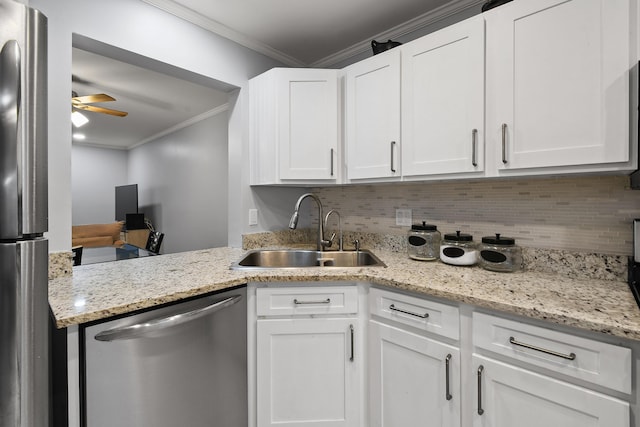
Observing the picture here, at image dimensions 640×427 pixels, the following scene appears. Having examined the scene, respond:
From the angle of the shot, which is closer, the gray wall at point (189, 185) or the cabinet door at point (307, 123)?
the cabinet door at point (307, 123)

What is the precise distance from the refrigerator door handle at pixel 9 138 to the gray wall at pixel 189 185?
135 inches

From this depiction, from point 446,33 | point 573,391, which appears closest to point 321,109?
point 446,33

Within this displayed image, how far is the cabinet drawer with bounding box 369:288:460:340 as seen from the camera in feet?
3.80

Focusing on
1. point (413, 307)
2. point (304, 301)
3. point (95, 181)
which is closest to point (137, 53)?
point (304, 301)

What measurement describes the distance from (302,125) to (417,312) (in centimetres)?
130

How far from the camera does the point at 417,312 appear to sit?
4.11 feet

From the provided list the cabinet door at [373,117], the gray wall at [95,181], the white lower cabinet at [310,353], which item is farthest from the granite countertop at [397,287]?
the gray wall at [95,181]

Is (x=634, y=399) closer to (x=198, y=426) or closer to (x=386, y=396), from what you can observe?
(x=386, y=396)

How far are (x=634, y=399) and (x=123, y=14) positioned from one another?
99.3 inches

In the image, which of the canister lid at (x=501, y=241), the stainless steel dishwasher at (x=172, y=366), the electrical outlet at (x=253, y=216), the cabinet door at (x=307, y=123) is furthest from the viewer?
the electrical outlet at (x=253, y=216)

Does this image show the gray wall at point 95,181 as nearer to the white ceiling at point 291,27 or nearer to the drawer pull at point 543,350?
the white ceiling at point 291,27

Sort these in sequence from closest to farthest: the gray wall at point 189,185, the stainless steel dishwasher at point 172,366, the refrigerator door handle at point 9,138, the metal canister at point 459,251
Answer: the refrigerator door handle at point 9,138 < the stainless steel dishwasher at point 172,366 < the metal canister at point 459,251 < the gray wall at point 189,185

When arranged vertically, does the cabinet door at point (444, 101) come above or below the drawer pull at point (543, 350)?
above

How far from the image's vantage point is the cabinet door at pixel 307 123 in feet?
6.32
